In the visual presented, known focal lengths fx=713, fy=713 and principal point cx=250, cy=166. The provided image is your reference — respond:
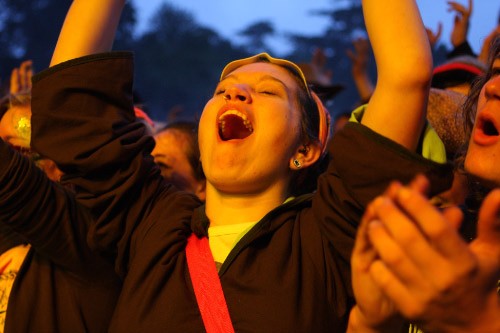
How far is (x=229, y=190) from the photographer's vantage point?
197cm

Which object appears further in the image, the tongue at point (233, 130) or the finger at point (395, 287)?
the tongue at point (233, 130)

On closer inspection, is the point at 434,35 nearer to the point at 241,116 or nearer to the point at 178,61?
the point at 241,116

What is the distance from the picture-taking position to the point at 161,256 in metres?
1.89

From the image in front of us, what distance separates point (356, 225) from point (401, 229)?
2.26ft

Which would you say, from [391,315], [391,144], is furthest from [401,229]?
[391,144]

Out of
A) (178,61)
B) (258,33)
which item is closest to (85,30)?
(178,61)

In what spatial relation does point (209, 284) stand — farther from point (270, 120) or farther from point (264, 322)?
point (270, 120)

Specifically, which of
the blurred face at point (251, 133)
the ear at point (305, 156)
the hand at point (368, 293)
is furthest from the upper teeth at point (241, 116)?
the hand at point (368, 293)

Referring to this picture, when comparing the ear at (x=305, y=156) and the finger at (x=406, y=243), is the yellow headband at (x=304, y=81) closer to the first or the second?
the ear at (x=305, y=156)

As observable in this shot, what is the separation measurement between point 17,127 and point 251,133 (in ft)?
3.75

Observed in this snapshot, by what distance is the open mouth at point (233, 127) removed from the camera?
6.45 feet

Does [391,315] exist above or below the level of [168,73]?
above

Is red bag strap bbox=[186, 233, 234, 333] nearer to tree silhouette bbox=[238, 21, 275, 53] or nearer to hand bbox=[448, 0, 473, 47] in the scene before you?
hand bbox=[448, 0, 473, 47]

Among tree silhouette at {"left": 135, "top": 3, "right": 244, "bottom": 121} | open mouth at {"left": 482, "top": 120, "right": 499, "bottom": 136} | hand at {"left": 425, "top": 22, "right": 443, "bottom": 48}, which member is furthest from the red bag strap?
tree silhouette at {"left": 135, "top": 3, "right": 244, "bottom": 121}
